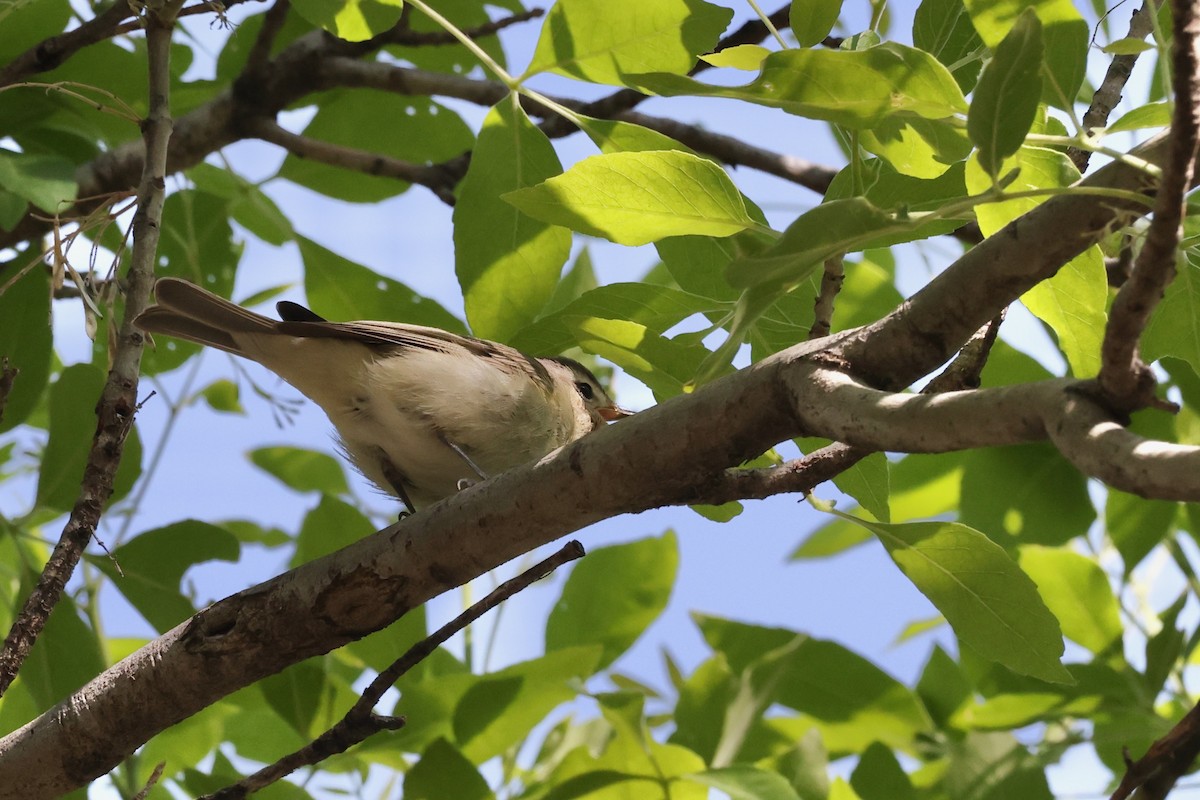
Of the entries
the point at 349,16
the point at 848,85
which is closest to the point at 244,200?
the point at 349,16

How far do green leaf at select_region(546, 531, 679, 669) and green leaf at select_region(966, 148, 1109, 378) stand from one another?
4.80ft

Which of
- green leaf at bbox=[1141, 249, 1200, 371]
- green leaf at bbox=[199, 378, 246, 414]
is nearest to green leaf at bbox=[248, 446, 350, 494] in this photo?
green leaf at bbox=[199, 378, 246, 414]

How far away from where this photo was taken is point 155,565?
112 inches

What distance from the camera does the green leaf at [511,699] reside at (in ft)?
8.63

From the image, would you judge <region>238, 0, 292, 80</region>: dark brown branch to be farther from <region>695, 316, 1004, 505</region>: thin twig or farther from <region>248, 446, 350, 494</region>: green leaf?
<region>695, 316, 1004, 505</region>: thin twig

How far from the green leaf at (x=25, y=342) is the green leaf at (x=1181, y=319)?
8.52ft

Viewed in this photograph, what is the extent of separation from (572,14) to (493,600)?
113 cm

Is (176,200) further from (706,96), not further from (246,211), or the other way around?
(706,96)

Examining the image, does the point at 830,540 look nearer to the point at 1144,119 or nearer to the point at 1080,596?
the point at 1080,596

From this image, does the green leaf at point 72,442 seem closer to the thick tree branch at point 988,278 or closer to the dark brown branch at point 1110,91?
the thick tree branch at point 988,278

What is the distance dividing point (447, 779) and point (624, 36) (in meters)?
1.65

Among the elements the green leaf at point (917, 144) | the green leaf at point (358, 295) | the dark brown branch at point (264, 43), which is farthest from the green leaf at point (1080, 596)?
the dark brown branch at point (264, 43)

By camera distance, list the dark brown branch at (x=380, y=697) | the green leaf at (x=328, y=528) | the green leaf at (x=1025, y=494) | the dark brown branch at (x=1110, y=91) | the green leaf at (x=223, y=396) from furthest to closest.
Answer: the green leaf at (x=223, y=396) < the green leaf at (x=1025, y=494) < the green leaf at (x=328, y=528) < the dark brown branch at (x=1110, y=91) < the dark brown branch at (x=380, y=697)

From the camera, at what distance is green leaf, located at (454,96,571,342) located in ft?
7.95
